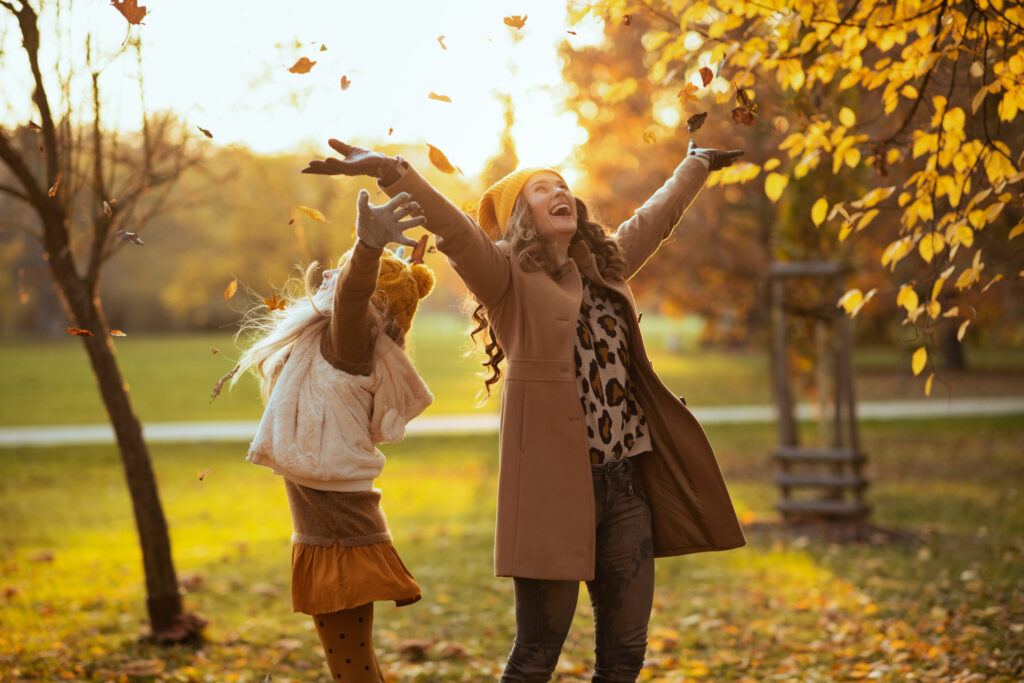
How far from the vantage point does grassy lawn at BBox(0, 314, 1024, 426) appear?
20922 millimetres

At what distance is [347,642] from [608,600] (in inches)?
32.2

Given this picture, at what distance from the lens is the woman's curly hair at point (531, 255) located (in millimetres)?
3092

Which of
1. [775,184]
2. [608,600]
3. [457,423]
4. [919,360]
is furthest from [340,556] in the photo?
[457,423]

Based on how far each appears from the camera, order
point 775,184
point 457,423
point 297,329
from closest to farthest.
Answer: point 297,329 < point 775,184 < point 457,423

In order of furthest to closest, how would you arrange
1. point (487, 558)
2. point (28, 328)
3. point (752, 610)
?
point (28, 328) < point (487, 558) < point (752, 610)

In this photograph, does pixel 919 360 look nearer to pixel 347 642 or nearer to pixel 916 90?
pixel 916 90

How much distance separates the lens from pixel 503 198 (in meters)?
3.25

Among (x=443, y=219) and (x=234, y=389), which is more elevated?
(x=443, y=219)

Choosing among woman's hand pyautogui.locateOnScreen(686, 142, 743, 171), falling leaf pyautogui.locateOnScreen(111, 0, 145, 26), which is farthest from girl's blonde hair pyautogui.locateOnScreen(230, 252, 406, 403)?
woman's hand pyautogui.locateOnScreen(686, 142, 743, 171)

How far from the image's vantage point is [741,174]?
4547 mm

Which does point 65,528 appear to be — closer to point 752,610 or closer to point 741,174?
point 752,610

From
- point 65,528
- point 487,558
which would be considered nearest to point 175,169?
point 487,558

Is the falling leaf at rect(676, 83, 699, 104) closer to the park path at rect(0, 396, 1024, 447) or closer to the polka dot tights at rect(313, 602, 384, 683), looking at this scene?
the polka dot tights at rect(313, 602, 384, 683)

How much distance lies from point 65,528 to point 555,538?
26.7ft
